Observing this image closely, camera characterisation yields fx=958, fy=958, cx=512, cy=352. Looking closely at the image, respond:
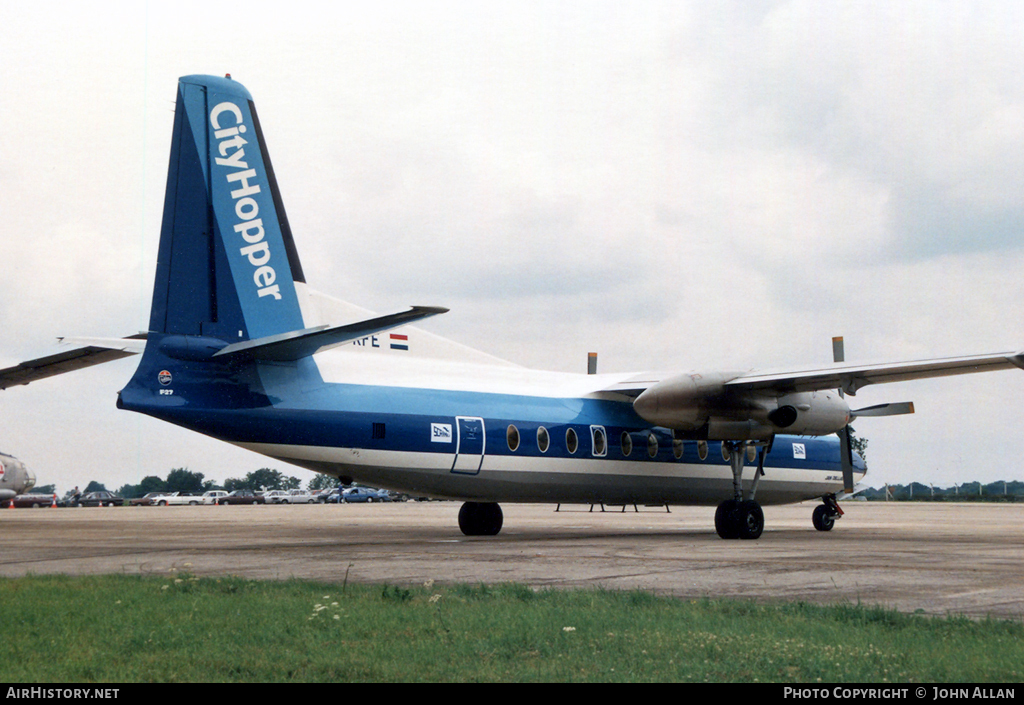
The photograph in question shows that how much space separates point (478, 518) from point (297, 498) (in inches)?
2796

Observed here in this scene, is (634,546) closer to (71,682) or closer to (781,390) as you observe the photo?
(781,390)

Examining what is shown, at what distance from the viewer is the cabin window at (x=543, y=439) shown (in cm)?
2008

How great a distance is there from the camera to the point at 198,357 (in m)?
15.6

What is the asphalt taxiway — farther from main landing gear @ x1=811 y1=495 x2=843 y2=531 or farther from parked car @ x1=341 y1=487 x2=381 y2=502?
parked car @ x1=341 y1=487 x2=381 y2=502

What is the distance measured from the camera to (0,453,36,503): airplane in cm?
3688

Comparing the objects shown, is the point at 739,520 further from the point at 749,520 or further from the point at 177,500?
the point at 177,500

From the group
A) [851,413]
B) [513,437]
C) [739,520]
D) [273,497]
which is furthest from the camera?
[273,497]

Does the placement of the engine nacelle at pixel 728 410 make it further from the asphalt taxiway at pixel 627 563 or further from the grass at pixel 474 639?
the grass at pixel 474 639

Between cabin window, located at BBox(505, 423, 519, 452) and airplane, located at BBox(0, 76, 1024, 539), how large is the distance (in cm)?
3

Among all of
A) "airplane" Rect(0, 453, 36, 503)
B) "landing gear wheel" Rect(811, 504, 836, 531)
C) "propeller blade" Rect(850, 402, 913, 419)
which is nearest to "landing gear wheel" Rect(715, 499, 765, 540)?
"propeller blade" Rect(850, 402, 913, 419)

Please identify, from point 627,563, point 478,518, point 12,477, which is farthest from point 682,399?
point 12,477

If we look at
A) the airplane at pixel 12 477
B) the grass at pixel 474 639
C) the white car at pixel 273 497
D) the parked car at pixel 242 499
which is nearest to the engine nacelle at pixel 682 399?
the grass at pixel 474 639

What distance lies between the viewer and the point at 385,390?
17859 mm

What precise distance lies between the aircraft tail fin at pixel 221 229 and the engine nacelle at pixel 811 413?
10681 mm
